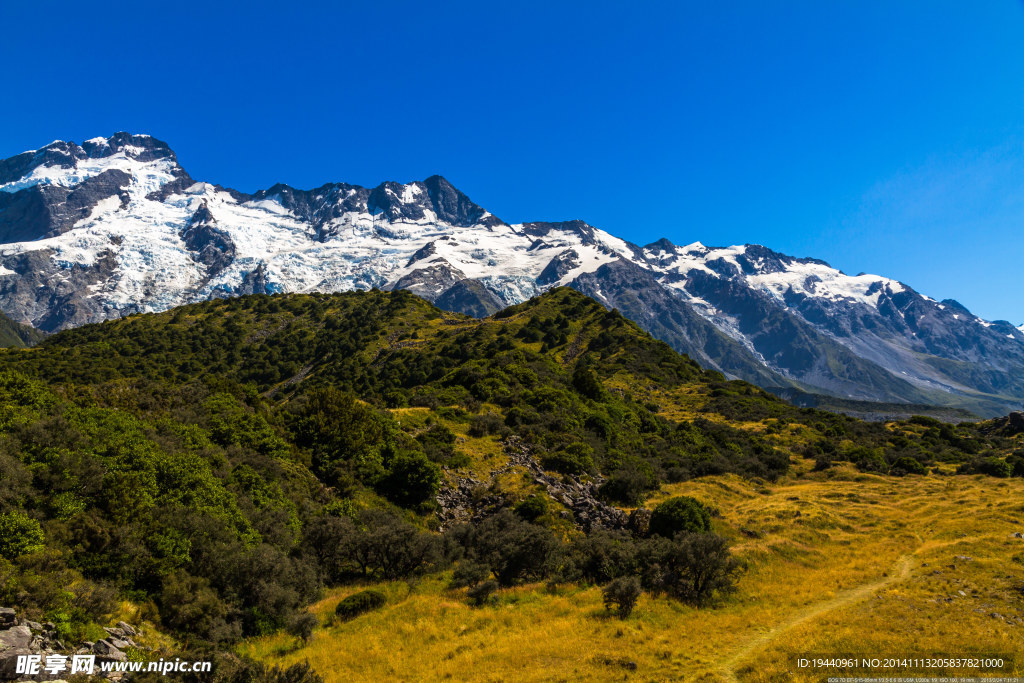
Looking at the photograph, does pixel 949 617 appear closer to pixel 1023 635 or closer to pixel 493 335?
pixel 1023 635

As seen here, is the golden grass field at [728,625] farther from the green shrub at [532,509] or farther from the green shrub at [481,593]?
the green shrub at [532,509]

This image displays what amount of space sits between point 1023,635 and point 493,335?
118 meters

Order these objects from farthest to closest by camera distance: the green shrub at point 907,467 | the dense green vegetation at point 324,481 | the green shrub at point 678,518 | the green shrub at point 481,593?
1. the green shrub at point 907,467
2. the green shrub at point 678,518
3. the green shrub at point 481,593
4. the dense green vegetation at point 324,481

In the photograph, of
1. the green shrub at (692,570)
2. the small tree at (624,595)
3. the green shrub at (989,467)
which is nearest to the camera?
the small tree at (624,595)

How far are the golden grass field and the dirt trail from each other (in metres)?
0.09

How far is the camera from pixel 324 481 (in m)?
39.1

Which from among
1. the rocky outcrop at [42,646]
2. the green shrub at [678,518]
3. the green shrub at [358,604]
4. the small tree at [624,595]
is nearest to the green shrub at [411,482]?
the green shrub at [358,604]

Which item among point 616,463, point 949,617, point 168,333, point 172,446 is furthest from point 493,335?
point 949,617

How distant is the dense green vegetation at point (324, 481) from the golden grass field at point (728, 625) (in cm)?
182

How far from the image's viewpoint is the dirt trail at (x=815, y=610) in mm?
18719

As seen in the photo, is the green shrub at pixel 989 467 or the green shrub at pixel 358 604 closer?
the green shrub at pixel 358 604

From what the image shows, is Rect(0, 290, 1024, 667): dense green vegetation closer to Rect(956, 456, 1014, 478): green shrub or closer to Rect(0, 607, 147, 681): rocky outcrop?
Rect(956, 456, 1014, 478): green shrub

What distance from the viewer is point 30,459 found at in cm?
2097

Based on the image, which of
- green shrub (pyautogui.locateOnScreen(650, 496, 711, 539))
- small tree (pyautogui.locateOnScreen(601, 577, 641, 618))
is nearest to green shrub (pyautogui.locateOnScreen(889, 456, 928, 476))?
green shrub (pyautogui.locateOnScreen(650, 496, 711, 539))
